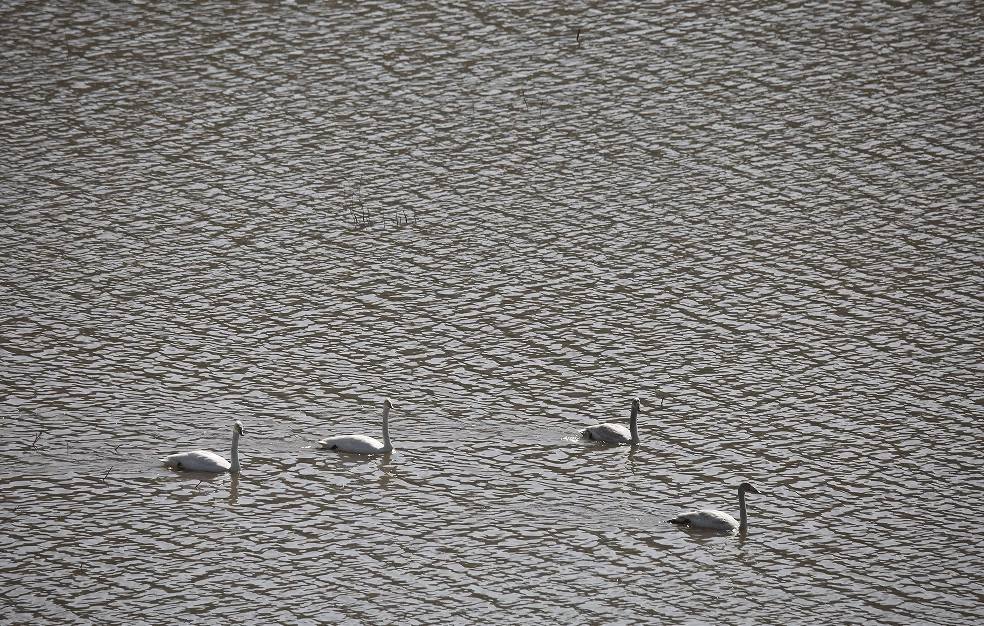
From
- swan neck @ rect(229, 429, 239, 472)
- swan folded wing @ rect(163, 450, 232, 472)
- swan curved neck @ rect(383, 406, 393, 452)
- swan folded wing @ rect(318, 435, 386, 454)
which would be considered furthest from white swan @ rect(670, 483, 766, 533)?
swan folded wing @ rect(163, 450, 232, 472)

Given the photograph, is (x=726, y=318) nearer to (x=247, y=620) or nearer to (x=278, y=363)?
(x=278, y=363)

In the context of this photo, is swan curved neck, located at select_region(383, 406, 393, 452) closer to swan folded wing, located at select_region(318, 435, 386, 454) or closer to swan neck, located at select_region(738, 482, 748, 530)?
swan folded wing, located at select_region(318, 435, 386, 454)

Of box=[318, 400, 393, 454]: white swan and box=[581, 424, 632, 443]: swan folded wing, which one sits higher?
box=[581, 424, 632, 443]: swan folded wing

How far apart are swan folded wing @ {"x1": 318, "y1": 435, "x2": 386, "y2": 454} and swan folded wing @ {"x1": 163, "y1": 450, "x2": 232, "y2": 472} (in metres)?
2.31

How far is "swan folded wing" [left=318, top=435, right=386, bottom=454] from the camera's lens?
28875 mm

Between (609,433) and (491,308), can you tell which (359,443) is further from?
(491,308)

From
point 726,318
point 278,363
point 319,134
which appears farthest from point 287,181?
point 726,318

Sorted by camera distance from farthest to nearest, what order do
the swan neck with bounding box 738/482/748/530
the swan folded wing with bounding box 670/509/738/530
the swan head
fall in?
the swan head → the swan neck with bounding box 738/482/748/530 → the swan folded wing with bounding box 670/509/738/530

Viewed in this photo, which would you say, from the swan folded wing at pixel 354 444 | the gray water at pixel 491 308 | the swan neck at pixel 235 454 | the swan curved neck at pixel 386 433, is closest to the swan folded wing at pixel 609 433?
the gray water at pixel 491 308

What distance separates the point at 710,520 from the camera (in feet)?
86.3

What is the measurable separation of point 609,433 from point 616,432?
0.16 metres

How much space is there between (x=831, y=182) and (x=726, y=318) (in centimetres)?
968

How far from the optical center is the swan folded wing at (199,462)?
28.0 metres

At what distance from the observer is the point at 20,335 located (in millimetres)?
33375
